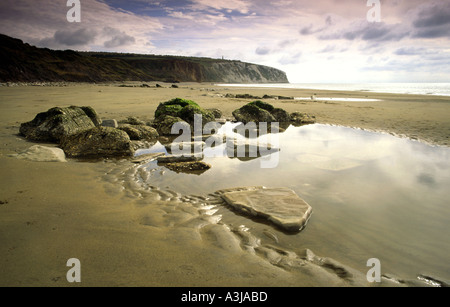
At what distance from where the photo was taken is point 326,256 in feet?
7.43

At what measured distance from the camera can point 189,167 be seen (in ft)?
15.6

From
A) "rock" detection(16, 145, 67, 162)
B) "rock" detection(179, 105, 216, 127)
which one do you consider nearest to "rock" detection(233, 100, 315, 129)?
"rock" detection(179, 105, 216, 127)

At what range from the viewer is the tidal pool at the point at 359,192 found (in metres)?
2.37

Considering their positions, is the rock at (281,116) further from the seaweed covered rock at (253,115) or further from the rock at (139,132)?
the rock at (139,132)

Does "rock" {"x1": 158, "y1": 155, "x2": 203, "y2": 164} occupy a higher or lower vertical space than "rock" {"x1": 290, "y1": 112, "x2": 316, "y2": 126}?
lower

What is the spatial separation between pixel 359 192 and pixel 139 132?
5.83 m

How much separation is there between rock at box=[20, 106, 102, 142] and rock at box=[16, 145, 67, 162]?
1.31m

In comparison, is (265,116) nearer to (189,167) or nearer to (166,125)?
(166,125)

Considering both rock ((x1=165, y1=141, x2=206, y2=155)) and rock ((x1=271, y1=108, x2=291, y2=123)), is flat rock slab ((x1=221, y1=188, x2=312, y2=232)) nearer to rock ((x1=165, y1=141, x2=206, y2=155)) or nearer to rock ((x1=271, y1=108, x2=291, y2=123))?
rock ((x1=165, y1=141, x2=206, y2=155))

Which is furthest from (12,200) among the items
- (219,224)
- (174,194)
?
(219,224)

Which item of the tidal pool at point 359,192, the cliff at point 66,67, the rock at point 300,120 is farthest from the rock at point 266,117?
the cliff at point 66,67

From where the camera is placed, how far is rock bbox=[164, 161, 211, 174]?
4.66 meters
